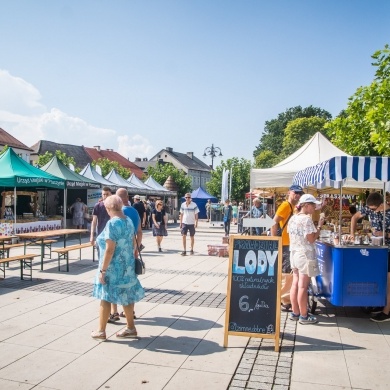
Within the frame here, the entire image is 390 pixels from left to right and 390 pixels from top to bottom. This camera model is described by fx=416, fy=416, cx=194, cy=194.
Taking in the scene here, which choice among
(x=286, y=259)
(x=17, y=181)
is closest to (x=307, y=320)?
(x=286, y=259)

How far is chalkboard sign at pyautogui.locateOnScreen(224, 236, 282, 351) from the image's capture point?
469 cm

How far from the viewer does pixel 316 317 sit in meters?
5.98

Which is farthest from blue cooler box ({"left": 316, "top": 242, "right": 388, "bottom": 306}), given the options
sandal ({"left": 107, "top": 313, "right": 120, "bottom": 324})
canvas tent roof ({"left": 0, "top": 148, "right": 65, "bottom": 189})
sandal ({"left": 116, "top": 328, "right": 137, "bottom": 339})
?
canvas tent roof ({"left": 0, "top": 148, "right": 65, "bottom": 189})

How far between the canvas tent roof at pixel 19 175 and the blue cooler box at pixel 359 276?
39.2 feet

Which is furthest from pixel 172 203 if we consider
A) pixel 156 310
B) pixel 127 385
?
pixel 127 385

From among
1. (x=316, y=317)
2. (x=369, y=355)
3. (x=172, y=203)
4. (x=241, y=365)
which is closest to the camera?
(x=241, y=365)

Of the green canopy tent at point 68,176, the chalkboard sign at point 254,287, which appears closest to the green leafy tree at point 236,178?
the green canopy tent at point 68,176

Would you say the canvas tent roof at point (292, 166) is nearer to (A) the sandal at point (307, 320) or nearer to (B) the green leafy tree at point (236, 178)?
(A) the sandal at point (307, 320)

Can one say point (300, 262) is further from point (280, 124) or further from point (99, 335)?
point (280, 124)

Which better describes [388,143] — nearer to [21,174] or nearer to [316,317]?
[316,317]

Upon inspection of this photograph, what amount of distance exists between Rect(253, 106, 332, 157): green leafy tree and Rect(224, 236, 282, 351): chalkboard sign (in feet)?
197

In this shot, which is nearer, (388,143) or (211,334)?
(211,334)

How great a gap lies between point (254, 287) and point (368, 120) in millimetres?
8436

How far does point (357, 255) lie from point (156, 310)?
9.75 ft
